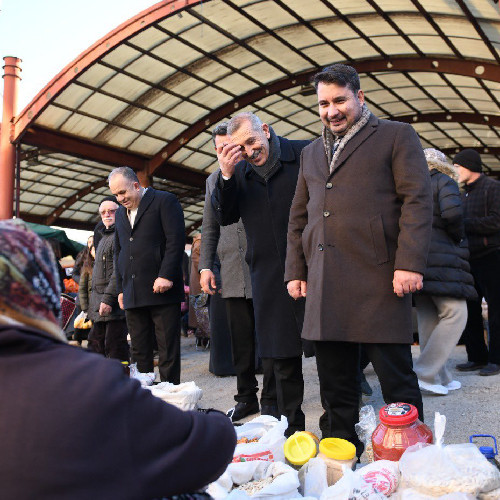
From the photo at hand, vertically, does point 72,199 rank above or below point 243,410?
above

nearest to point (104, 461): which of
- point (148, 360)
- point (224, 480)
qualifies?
point (224, 480)

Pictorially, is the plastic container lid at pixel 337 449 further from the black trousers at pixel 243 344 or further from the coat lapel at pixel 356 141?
the black trousers at pixel 243 344

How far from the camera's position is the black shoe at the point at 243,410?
158 inches

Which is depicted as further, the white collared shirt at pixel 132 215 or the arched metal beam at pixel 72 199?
the arched metal beam at pixel 72 199

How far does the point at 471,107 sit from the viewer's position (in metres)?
16.8

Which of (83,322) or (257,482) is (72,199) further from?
(257,482)

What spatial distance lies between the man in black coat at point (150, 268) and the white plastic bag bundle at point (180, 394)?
2.37 feet

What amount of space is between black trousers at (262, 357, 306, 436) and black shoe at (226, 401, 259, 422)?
0.83 metres

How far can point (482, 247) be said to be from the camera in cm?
491

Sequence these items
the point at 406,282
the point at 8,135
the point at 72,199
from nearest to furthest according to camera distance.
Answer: the point at 406,282 → the point at 8,135 → the point at 72,199

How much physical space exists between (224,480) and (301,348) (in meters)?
1.18

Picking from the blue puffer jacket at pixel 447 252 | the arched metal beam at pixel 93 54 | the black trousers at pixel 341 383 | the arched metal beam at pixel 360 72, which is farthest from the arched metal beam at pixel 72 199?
the black trousers at pixel 341 383

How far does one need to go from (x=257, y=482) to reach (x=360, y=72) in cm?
1367

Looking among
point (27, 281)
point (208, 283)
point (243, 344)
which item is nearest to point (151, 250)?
point (208, 283)
